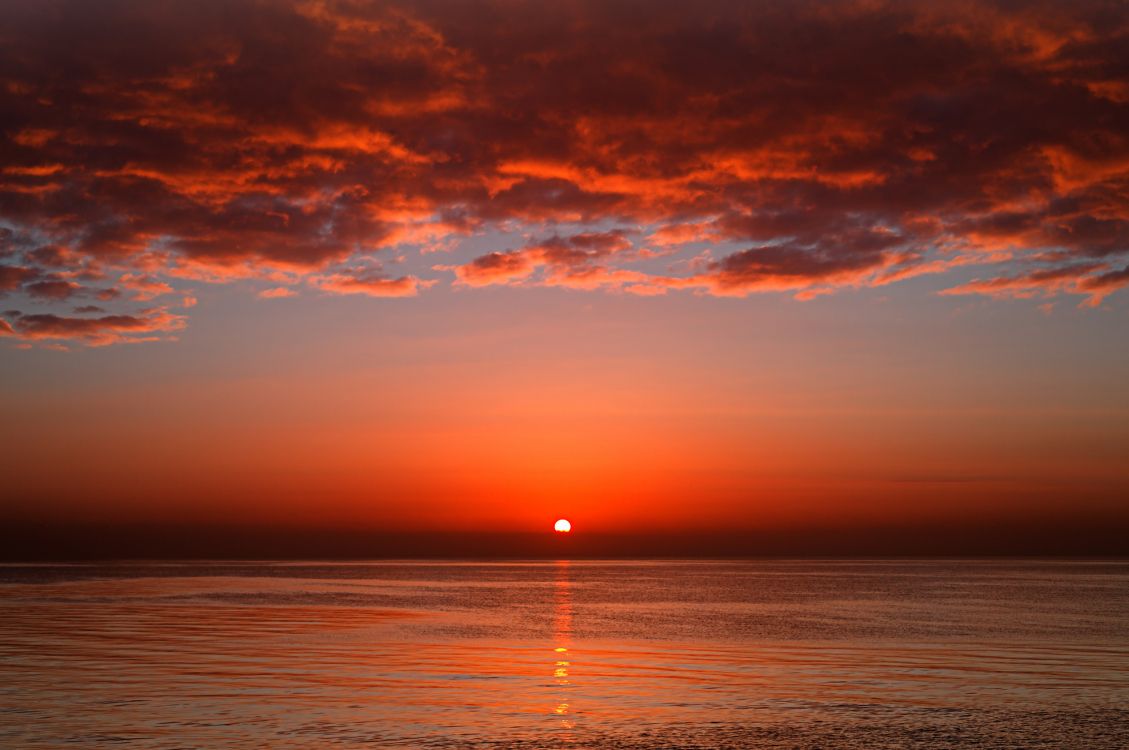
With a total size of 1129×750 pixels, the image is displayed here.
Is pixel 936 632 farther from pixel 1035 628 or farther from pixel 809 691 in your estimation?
pixel 809 691

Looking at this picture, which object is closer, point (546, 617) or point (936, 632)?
point (936, 632)

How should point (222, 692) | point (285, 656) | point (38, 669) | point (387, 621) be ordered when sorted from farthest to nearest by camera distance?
point (387, 621), point (285, 656), point (38, 669), point (222, 692)

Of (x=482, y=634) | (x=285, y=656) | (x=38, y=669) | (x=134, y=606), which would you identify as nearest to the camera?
(x=38, y=669)

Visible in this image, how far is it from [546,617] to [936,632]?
22.0m

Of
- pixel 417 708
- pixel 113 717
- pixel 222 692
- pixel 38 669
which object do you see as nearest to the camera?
pixel 113 717

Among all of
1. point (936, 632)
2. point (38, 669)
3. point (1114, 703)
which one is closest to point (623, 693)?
point (1114, 703)

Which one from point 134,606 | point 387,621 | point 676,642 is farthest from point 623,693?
point 134,606

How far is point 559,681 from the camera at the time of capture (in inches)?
1192

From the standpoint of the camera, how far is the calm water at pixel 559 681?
22.3 m

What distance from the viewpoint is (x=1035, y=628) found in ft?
166

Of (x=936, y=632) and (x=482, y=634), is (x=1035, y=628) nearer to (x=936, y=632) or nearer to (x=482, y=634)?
(x=936, y=632)

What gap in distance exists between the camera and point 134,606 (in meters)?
65.4

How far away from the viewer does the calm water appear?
73.2 feet

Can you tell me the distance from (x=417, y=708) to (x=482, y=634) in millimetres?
21990
